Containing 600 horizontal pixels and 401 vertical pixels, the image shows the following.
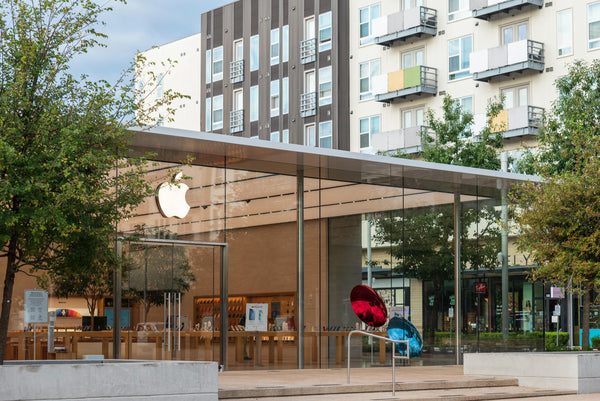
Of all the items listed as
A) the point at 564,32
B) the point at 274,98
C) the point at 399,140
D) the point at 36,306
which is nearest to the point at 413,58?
the point at 399,140

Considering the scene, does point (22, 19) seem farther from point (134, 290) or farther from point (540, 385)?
point (540, 385)

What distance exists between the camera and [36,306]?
16.0 meters

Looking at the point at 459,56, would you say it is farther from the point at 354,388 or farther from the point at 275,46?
the point at 354,388

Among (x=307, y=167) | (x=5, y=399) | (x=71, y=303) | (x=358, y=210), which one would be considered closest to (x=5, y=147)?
(x=5, y=399)

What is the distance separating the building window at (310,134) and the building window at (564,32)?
12898mm

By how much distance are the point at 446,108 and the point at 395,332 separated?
13783mm

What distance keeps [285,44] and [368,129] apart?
6.57 m

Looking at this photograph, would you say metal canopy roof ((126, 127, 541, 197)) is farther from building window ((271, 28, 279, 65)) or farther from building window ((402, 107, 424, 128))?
building window ((271, 28, 279, 65))

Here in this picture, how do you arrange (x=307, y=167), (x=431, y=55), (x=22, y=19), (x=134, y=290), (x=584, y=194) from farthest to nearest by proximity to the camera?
1. (x=431, y=55)
2. (x=307, y=167)
3. (x=584, y=194)
4. (x=134, y=290)
5. (x=22, y=19)

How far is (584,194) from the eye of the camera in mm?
18609

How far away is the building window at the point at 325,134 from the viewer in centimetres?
4691

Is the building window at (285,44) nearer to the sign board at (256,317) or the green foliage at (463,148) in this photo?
the green foliage at (463,148)

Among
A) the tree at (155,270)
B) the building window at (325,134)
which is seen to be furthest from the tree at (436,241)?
the building window at (325,134)

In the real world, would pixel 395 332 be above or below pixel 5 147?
below
